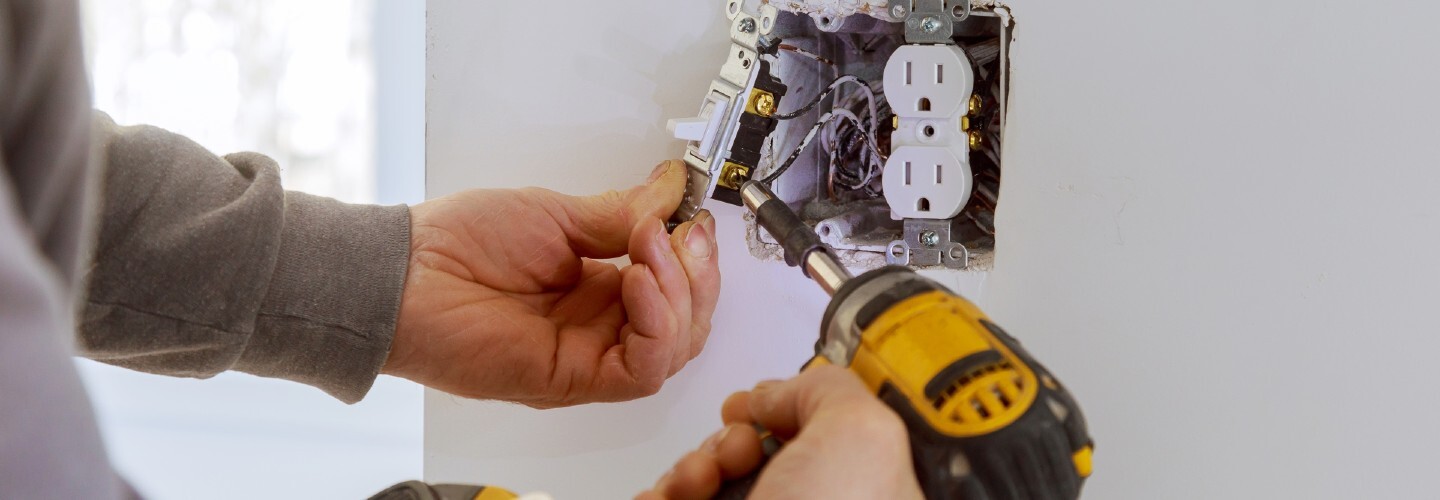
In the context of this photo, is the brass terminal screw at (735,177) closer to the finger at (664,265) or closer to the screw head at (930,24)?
the finger at (664,265)

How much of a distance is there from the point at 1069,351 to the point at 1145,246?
0.12m

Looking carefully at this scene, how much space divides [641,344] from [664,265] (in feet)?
0.27

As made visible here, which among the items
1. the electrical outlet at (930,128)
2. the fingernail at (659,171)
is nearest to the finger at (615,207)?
the fingernail at (659,171)

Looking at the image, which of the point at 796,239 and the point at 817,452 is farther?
the point at 796,239

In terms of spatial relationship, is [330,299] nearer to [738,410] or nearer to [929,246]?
[738,410]

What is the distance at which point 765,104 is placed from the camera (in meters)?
0.87

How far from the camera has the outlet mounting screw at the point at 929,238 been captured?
86cm

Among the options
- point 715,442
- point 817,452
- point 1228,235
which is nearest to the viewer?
point 817,452

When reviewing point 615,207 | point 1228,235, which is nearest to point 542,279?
point 615,207

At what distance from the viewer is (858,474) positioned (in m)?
0.54

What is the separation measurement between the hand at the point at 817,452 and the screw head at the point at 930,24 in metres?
0.38

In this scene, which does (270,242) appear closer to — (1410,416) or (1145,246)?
(1145,246)

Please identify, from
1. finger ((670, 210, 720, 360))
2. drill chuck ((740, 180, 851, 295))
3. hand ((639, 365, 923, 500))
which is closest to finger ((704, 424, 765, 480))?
hand ((639, 365, 923, 500))

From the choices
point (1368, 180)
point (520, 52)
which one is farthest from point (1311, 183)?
point (520, 52)
